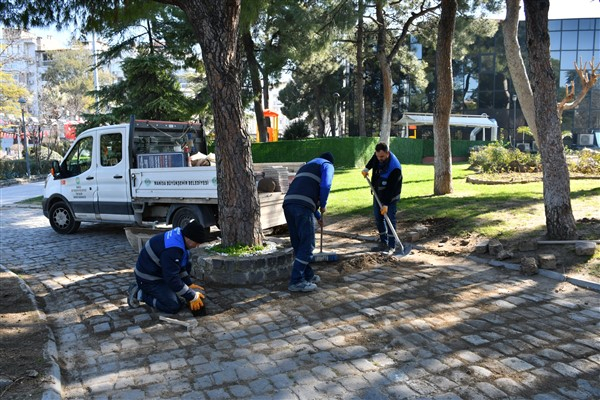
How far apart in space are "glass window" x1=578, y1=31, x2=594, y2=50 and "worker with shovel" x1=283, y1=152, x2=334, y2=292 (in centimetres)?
4520

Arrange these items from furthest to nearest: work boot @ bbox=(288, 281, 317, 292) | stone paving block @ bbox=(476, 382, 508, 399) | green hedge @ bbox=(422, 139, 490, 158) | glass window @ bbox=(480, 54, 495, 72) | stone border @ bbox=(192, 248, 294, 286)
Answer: glass window @ bbox=(480, 54, 495, 72), green hedge @ bbox=(422, 139, 490, 158), stone border @ bbox=(192, 248, 294, 286), work boot @ bbox=(288, 281, 317, 292), stone paving block @ bbox=(476, 382, 508, 399)

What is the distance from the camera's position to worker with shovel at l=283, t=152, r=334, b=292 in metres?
6.21

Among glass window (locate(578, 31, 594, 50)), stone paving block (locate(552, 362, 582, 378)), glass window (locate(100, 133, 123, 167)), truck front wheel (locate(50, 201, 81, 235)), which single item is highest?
glass window (locate(578, 31, 594, 50))

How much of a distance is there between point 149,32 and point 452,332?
23063 mm

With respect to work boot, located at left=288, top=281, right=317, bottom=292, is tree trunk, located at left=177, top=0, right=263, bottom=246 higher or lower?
higher

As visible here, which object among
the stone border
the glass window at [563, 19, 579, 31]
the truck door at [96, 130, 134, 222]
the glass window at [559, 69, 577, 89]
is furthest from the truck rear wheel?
the glass window at [563, 19, 579, 31]

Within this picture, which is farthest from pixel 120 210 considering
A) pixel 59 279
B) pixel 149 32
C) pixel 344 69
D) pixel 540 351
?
pixel 344 69

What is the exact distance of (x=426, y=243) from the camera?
862cm

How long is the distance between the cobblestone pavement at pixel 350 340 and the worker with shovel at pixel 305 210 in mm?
262

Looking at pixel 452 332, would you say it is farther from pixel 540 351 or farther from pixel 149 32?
pixel 149 32

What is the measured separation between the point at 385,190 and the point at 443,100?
514 cm

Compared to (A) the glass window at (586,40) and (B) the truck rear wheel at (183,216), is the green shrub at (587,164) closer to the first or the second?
(B) the truck rear wheel at (183,216)

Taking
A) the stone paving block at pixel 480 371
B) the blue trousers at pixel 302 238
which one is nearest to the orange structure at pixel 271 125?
the blue trousers at pixel 302 238

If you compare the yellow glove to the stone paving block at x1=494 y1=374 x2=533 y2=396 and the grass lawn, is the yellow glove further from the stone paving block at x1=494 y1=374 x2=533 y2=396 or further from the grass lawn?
the grass lawn
